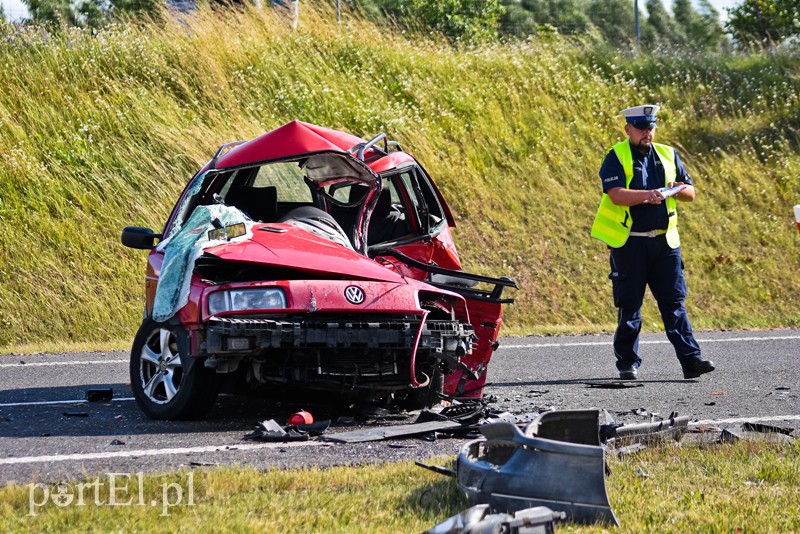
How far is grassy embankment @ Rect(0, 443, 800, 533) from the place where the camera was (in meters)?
4.01

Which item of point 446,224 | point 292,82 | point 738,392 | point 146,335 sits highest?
point 292,82

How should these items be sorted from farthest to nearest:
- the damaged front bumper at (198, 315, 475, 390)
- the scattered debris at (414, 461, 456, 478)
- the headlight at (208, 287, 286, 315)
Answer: the headlight at (208, 287, 286, 315) < the damaged front bumper at (198, 315, 475, 390) < the scattered debris at (414, 461, 456, 478)

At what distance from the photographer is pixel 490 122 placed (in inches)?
699

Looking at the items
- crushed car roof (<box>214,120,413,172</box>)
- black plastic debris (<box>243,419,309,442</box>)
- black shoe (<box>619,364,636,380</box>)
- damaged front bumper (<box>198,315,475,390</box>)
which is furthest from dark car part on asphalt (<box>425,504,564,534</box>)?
black shoe (<box>619,364,636,380</box>)

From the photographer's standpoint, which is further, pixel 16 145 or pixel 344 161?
pixel 16 145

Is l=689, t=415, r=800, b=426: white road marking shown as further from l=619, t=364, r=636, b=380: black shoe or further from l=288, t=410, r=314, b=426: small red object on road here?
l=288, t=410, r=314, b=426: small red object on road

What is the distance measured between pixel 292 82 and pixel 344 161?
407 inches

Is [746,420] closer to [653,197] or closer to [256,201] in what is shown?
[653,197]

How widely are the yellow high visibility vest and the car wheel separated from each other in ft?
12.5

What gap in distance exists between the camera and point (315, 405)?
23.8 feet

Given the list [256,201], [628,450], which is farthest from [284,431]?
[256,201]

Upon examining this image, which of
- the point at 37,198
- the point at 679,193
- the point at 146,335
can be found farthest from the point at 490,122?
the point at 146,335

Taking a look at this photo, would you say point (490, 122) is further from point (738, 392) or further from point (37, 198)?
point (738, 392)

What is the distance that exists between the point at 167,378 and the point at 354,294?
4.15ft
